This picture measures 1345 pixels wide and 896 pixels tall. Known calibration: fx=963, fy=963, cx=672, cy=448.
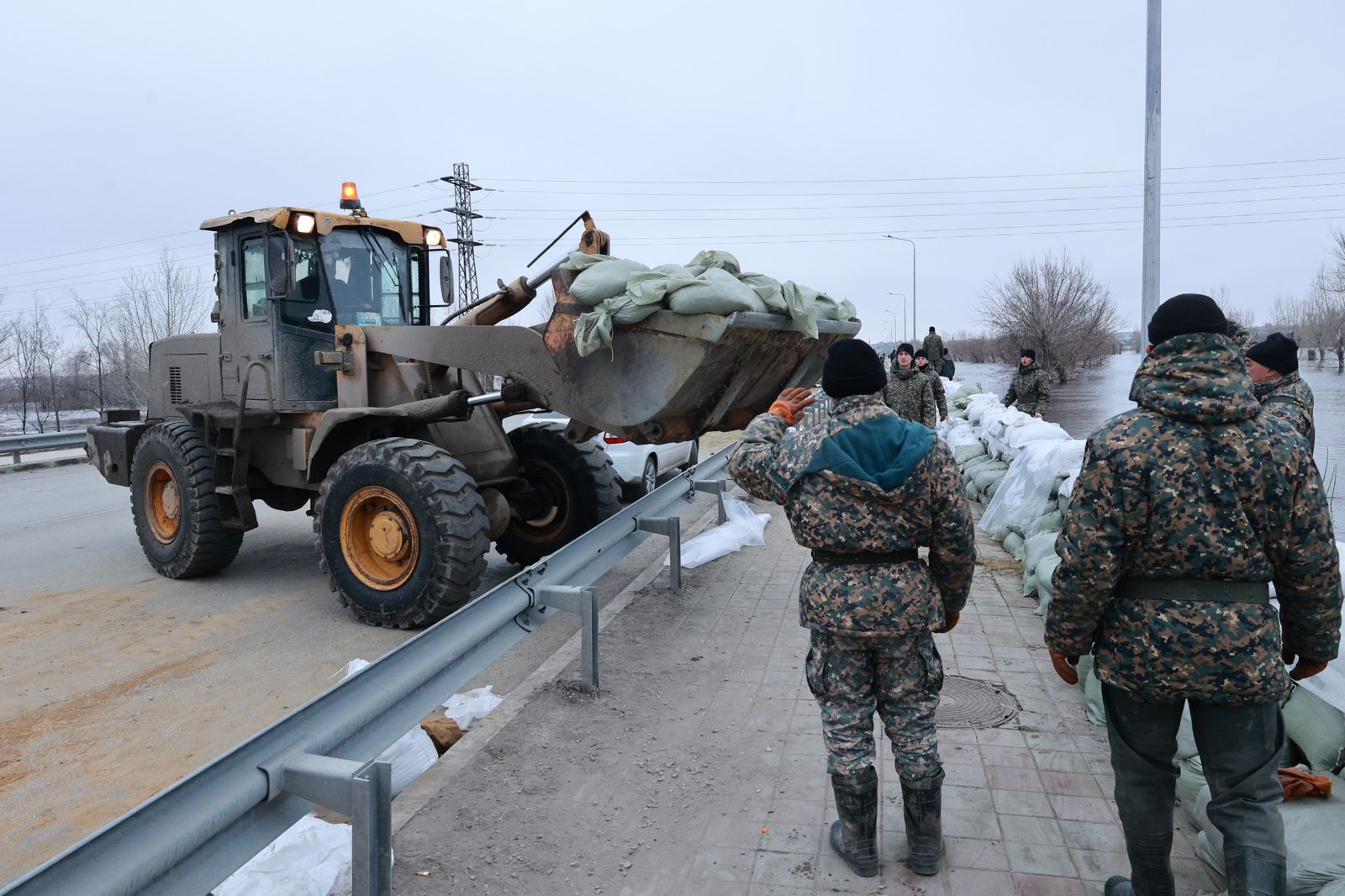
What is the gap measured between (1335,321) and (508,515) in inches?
2593

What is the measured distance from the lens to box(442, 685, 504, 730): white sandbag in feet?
15.2

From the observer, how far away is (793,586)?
708 centimetres

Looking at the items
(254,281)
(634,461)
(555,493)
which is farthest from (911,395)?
(254,281)

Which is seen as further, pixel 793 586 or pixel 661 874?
pixel 793 586

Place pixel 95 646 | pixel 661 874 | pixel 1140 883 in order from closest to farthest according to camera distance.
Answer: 1. pixel 1140 883
2. pixel 661 874
3. pixel 95 646

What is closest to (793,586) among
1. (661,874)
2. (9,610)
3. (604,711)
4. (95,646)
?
(604,711)

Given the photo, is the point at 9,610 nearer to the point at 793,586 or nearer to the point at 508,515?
the point at 508,515

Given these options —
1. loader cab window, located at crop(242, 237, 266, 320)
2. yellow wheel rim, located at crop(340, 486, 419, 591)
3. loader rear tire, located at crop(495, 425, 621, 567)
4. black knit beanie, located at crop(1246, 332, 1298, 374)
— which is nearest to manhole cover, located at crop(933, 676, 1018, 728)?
black knit beanie, located at crop(1246, 332, 1298, 374)

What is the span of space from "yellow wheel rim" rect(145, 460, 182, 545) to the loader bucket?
13.0ft

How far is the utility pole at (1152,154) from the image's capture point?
964 cm

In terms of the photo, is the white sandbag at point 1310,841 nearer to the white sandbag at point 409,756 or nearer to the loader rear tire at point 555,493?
the white sandbag at point 409,756

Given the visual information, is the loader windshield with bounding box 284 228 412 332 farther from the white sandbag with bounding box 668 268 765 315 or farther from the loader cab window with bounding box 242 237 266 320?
the white sandbag with bounding box 668 268 765 315

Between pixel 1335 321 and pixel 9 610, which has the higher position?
pixel 1335 321

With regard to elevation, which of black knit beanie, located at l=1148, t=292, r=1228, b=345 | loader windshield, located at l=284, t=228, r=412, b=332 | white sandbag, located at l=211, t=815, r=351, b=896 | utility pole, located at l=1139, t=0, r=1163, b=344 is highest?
utility pole, located at l=1139, t=0, r=1163, b=344
